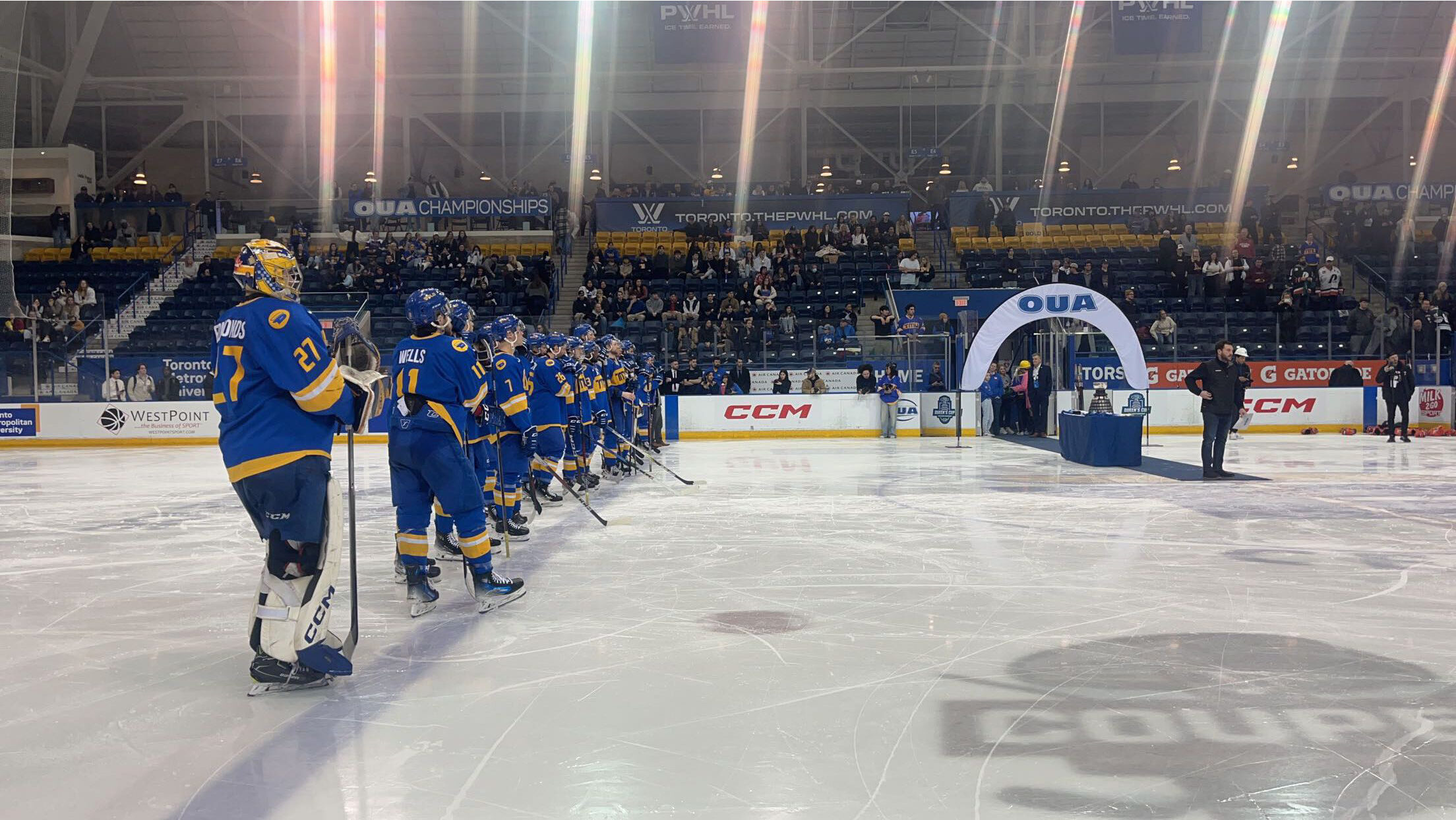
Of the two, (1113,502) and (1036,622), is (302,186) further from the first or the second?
(1036,622)

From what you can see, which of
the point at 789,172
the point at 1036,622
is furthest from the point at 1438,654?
the point at 789,172

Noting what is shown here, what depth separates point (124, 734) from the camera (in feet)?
12.9

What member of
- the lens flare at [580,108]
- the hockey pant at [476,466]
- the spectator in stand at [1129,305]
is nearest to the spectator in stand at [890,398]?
the spectator in stand at [1129,305]

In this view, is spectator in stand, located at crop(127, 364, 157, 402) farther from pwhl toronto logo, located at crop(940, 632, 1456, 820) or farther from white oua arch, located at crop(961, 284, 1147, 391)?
pwhl toronto logo, located at crop(940, 632, 1456, 820)

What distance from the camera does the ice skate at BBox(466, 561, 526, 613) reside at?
597 centimetres

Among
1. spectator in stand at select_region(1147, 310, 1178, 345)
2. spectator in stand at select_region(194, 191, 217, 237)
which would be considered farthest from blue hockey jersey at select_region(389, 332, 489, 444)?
spectator in stand at select_region(194, 191, 217, 237)

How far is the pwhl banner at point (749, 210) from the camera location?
31516mm

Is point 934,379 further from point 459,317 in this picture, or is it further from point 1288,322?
point 459,317

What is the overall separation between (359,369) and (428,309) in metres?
1.35

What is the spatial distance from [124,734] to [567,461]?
762cm

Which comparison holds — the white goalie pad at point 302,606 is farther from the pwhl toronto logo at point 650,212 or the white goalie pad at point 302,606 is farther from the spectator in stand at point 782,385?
the pwhl toronto logo at point 650,212

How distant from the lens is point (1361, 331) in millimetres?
23234

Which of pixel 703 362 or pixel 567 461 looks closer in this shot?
pixel 567 461

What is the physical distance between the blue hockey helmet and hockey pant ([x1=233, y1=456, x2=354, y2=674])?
0.65 metres
